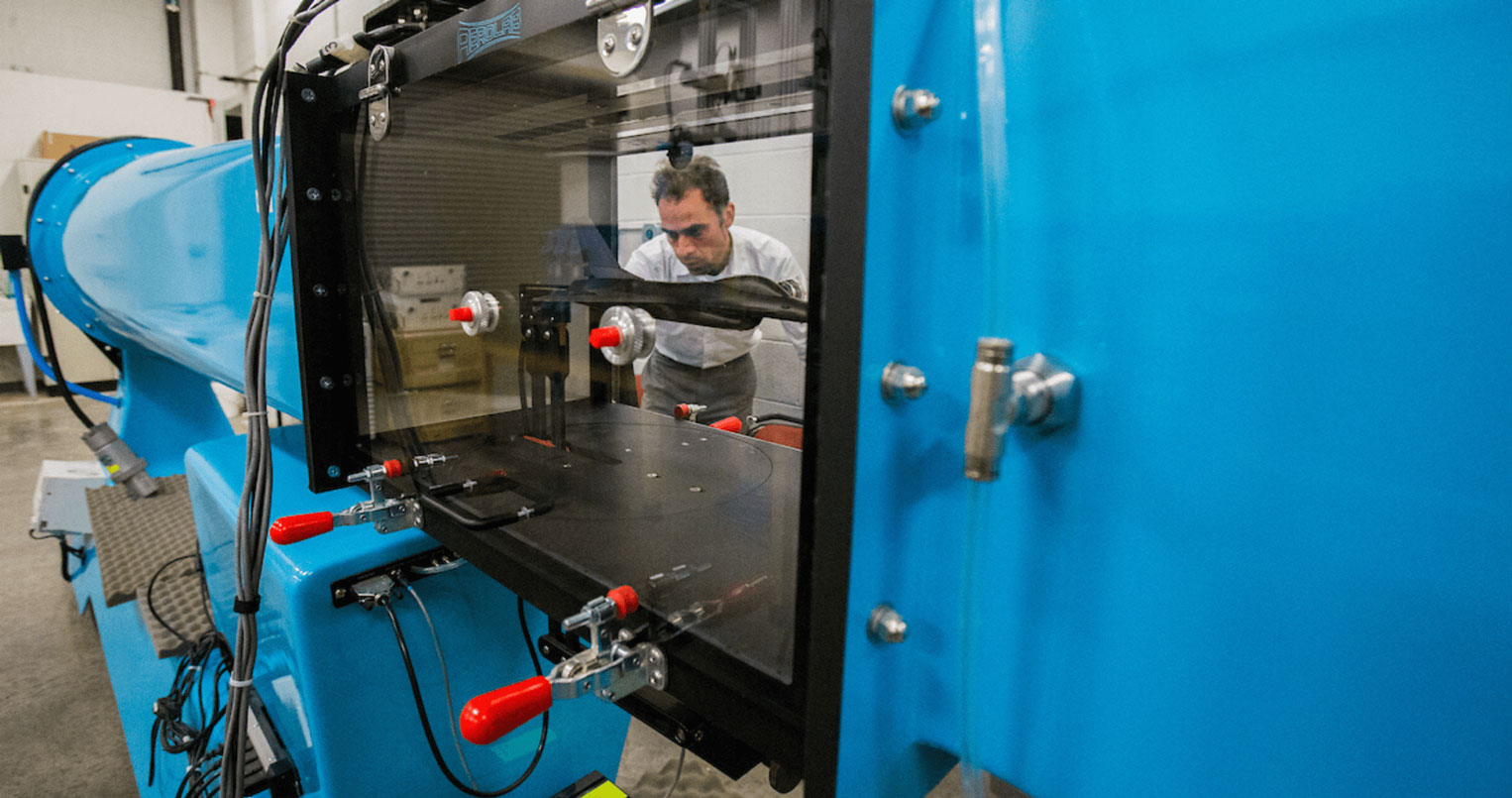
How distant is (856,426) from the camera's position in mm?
347

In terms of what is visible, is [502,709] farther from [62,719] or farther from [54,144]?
[54,144]

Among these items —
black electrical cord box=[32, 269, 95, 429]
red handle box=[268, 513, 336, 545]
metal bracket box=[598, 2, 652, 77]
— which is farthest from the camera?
black electrical cord box=[32, 269, 95, 429]

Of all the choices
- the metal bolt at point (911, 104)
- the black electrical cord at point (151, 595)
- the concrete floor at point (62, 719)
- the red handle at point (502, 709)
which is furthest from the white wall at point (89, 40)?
the metal bolt at point (911, 104)

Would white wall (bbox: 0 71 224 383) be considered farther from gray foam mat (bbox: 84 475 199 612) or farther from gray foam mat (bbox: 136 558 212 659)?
gray foam mat (bbox: 136 558 212 659)

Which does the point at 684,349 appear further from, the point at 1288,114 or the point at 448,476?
the point at 1288,114

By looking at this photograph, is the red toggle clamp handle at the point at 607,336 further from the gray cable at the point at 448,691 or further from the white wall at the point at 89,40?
the white wall at the point at 89,40

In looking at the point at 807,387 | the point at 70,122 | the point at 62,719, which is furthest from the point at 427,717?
the point at 70,122

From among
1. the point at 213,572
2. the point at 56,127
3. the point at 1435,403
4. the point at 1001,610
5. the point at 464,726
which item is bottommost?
the point at 213,572

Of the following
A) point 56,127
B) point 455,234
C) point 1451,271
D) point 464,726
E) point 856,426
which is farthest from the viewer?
point 56,127

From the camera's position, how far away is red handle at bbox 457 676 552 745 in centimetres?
48

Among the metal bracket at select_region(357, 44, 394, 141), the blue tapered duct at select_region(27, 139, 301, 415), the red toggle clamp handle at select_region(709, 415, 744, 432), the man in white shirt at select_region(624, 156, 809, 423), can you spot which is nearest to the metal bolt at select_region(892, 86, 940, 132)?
the man in white shirt at select_region(624, 156, 809, 423)

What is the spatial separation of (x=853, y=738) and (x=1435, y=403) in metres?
0.26

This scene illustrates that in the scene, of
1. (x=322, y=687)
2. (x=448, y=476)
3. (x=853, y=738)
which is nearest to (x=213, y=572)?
(x=322, y=687)

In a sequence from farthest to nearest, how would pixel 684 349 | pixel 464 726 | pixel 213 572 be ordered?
pixel 213 572 < pixel 684 349 < pixel 464 726
